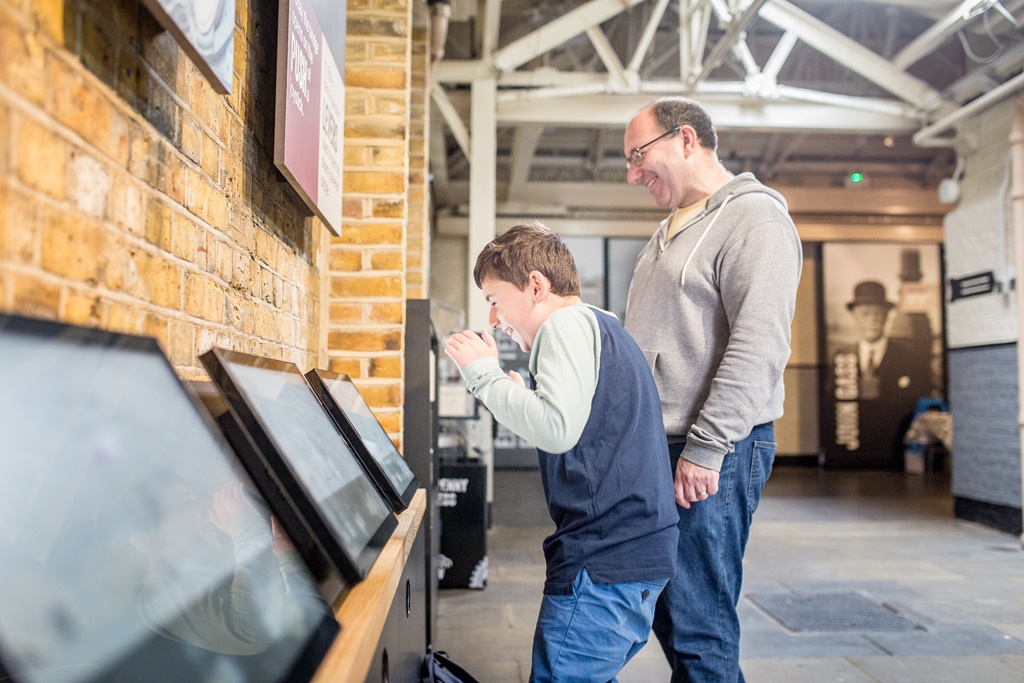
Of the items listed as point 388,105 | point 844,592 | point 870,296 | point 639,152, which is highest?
point 870,296

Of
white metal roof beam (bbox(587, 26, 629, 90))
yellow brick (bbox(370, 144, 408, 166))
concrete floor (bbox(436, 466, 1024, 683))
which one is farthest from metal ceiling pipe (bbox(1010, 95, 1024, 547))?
yellow brick (bbox(370, 144, 408, 166))

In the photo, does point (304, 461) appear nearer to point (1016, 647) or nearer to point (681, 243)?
point (681, 243)

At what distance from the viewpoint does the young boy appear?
133 centimetres

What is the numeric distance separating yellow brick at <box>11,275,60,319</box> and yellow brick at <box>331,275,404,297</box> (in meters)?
1.62

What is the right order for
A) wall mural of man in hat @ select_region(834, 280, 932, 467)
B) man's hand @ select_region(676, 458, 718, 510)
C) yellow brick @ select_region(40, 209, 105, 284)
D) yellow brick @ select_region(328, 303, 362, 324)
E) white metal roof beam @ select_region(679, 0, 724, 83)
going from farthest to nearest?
wall mural of man in hat @ select_region(834, 280, 932, 467) < white metal roof beam @ select_region(679, 0, 724, 83) < yellow brick @ select_region(328, 303, 362, 324) < man's hand @ select_region(676, 458, 718, 510) < yellow brick @ select_region(40, 209, 105, 284)

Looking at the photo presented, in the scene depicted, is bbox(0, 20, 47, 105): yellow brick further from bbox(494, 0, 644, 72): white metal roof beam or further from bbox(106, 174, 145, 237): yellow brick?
bbox(494, 0, 644, 72): white metal roof beam

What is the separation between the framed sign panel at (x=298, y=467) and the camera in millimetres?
786

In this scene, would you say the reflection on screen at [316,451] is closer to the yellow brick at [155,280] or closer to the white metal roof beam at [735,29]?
the yellow brick at [155,280]

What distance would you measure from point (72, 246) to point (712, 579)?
137 centimetres

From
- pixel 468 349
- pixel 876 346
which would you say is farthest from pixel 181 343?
pixel 876 346

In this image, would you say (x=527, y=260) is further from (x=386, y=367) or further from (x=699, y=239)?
(x=386, y=367)

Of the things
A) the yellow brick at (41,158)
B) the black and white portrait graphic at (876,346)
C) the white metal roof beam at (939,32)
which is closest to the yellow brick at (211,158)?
the yellow brick at (41,158)

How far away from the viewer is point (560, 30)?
5.27 meters

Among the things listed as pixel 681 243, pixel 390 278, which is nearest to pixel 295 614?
pixel 681 243
